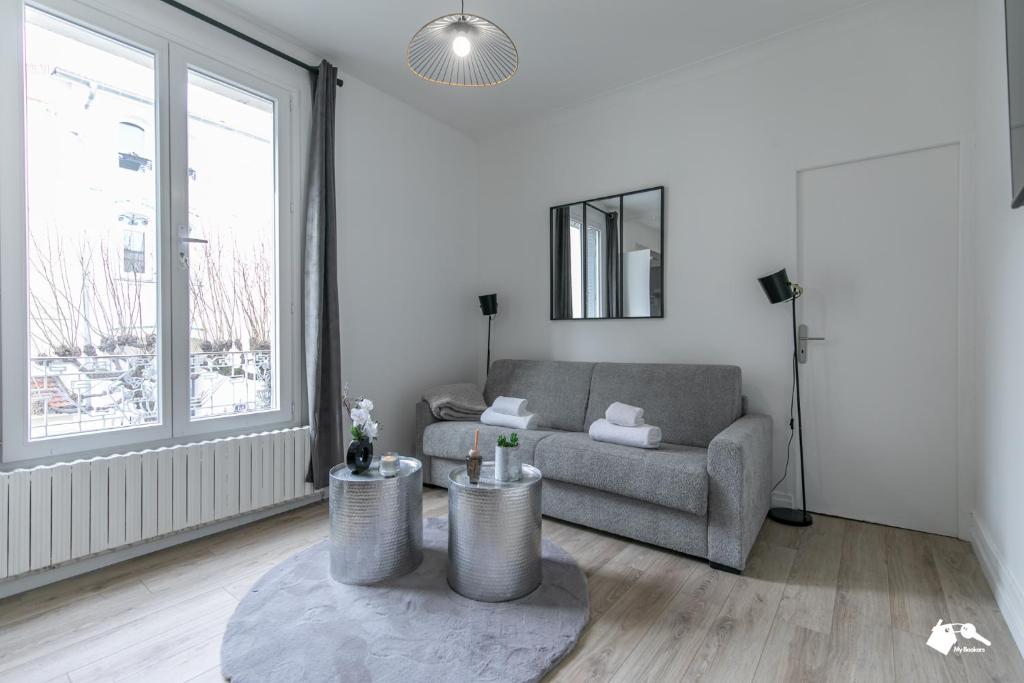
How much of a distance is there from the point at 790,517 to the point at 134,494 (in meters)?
3.38

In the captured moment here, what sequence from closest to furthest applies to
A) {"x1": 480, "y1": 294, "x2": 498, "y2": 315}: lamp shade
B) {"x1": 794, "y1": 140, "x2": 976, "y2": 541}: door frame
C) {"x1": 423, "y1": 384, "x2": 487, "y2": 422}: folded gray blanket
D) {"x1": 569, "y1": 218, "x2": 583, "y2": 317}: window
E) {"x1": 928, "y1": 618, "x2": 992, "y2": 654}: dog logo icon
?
{"x1": 928, "y1": 618, "x2": 992, "y2": 654}: dog logo icon, {"x1": 794, "y1": 140, "x2": 976, "y2": 541}: door frame, {"x1": 423, "y1": 384, "x2": 487, "y2": 422}: folded gray blanket, {"x1": 569, "y1": 218, "x2": 583, "y2": 317}: window, {"x1": 480, "y1": 294, "x2": 498, "y2": 315}: lamp shade

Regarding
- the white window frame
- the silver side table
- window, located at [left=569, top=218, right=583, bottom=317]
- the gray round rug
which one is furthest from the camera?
window, located at [left=569, top=218, right=583, bottom=317]

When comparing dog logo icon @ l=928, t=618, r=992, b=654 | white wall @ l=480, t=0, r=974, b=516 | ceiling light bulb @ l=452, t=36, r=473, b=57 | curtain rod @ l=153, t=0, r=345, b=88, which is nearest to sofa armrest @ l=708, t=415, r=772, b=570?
dog logo icon @ l=928, t=618, r=992, b=654

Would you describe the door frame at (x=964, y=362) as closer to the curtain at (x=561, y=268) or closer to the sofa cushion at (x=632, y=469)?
the sofa cushion at (x=632, y=469)

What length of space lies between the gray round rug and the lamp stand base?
134cm

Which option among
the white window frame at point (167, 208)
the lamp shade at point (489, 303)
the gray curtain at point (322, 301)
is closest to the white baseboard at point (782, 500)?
the lamp shade at point (489, 303)

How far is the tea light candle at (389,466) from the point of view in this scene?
2.12m

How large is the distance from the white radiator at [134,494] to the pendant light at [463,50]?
2.15 meters

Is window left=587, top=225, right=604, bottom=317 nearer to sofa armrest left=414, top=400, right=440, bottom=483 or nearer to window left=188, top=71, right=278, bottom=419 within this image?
sofa armrest left=414, top=400, right=440, bottom=483

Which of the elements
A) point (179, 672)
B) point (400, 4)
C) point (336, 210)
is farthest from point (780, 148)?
point (179, 672)

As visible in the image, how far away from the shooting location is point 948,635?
1688mm

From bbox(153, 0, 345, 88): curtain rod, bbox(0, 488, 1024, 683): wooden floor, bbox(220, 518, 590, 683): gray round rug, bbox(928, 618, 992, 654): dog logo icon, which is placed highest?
bbox(153, 0, 345, 88): curtain rod

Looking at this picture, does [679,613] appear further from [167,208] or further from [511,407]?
[167,208]

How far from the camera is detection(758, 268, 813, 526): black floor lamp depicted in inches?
106
